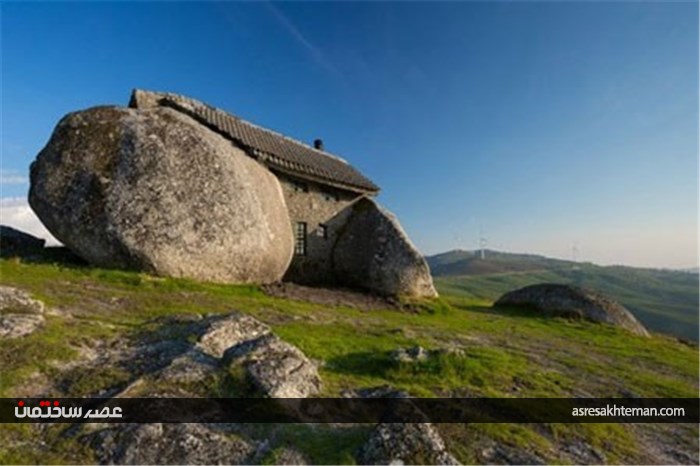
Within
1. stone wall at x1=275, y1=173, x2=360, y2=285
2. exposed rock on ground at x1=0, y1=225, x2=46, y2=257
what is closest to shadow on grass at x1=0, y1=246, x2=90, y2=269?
exposed rock on ground at x1=0, y1=225, x2=46, y2=257

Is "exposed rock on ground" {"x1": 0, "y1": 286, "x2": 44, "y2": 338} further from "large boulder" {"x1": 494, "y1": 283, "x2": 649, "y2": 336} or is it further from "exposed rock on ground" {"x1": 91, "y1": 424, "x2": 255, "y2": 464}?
"large boulder" {"x1": 494, "y1": 283, "x2": 649, "y2": 336}

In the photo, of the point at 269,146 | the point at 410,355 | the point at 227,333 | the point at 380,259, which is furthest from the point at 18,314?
the point at 269,146

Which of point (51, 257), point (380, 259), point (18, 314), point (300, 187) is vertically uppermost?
point (300, 187)

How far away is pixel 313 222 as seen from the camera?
98.2 feet

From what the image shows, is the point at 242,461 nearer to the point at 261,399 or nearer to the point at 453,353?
the point at 261,399

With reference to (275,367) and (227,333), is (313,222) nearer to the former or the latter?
(227,333)

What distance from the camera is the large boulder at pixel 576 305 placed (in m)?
30.5

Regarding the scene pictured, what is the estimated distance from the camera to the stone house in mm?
27094

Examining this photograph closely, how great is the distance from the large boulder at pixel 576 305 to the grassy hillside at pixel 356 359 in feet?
20.0

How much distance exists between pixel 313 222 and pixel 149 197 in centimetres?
1238

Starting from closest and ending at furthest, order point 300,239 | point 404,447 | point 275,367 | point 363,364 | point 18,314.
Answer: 1. point 404,447
2. point 275,367
3. point 18,314
4. point 363,364
5. point 300,239

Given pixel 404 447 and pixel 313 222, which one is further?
pixel 313 222

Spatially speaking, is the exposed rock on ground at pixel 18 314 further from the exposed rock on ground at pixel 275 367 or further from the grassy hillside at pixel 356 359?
the exposed rock on ground at pixel 275 367

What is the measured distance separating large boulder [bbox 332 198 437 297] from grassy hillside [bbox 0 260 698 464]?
3785 millimetres
